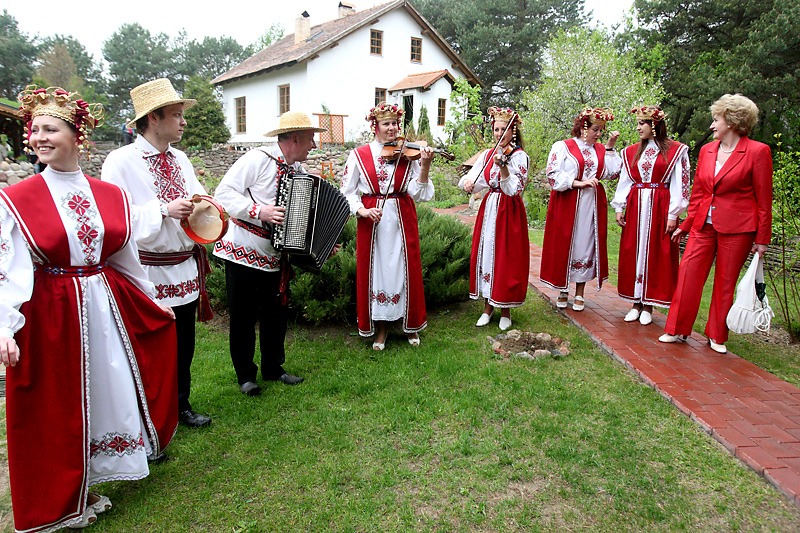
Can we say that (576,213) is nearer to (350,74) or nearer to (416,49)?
(350,74)

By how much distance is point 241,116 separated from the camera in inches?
1172

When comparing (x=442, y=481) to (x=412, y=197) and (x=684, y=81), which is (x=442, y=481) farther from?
(x=684, y=81)

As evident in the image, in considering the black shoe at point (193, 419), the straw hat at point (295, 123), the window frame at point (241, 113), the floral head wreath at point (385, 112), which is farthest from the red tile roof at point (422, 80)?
the black shoe at point (193, 419)

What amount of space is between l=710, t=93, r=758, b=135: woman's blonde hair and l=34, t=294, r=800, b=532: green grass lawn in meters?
2.30

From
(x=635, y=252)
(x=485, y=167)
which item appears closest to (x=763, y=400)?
(x=635, y=252)

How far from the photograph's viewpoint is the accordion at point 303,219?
3.68 m

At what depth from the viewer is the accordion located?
3.68 metres

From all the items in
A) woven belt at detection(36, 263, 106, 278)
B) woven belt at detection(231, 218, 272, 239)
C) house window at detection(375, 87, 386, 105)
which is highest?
house window at detection(375, 87, 386, 105)

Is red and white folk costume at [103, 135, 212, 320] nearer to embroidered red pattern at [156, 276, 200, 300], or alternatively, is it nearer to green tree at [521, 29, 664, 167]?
embroidered red pattern at [156, 276, 200, 300]

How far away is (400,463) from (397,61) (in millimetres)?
26794

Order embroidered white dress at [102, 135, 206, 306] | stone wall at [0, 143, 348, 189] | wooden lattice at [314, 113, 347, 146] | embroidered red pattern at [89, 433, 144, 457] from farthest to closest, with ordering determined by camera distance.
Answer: wooden lattice at [314, 113, 347, 146] < stone wall at [0, 143, 348, 189] < embroidered white dress at [102, 135, 206, 306] < embroidered red pattern at [89, 433, 144, 457]

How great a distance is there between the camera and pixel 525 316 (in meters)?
5.99

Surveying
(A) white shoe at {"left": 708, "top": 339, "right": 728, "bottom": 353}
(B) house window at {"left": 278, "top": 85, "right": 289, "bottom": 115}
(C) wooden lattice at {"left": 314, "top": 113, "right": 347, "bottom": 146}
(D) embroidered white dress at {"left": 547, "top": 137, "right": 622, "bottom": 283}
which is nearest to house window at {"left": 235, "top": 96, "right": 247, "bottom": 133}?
(B) house window at {"left": 278, "top": 85, "right": 289, "bottom": 115}

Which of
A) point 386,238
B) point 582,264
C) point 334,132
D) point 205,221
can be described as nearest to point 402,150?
point 386,238
